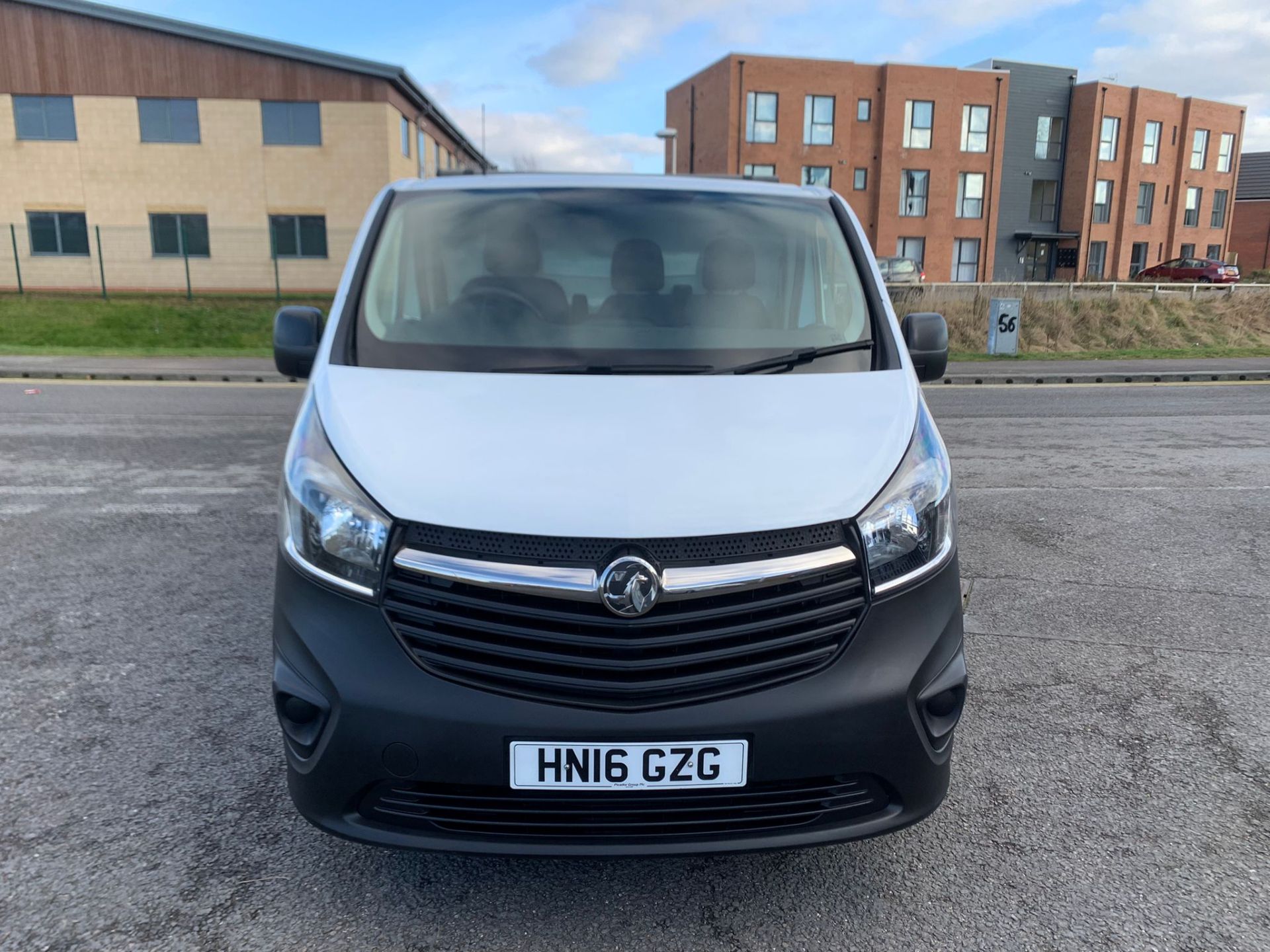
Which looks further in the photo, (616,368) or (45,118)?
(45,118)

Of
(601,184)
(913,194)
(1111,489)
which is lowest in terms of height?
(1111,489)

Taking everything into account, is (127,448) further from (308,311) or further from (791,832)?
(791,832)

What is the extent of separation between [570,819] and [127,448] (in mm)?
7993

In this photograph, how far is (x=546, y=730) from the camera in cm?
205

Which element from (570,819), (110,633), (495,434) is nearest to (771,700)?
(570,819)

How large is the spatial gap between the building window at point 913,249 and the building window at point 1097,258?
1108 centimetres

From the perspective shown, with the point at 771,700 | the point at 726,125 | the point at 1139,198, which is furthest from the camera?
the point at 1139,198

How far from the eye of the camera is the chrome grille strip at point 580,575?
206cm

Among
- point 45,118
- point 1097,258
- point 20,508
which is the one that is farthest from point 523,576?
point 1097,258

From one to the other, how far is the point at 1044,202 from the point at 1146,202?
634 centimetres

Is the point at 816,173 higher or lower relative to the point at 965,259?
higher

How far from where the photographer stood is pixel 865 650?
7.06 feet

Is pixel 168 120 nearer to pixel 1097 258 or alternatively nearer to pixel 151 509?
pixel 151 509

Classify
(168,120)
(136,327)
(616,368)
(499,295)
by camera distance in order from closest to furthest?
1. (616,368)
2. (499,295)
3. (136,327)
4. (168,120)
